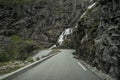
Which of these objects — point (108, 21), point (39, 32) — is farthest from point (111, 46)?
point (39, 32)

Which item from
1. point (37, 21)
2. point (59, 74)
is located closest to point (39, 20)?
point (37, 21)

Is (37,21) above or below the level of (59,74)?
above

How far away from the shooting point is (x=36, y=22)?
128500mm

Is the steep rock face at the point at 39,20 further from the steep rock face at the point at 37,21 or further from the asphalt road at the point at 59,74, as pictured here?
the asphalt road at the point at 59,74

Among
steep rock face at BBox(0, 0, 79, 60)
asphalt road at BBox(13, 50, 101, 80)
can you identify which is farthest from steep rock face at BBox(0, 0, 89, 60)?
asphalt road at BBox(13, 50, 101, 80)

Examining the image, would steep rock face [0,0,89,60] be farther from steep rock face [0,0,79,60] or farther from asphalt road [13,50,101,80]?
asphalt road [13,50,101,80]

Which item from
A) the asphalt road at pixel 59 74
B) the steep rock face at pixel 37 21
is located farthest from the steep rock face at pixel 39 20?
the asphalt road at pixel 59 74

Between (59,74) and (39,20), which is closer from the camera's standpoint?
(59,74)

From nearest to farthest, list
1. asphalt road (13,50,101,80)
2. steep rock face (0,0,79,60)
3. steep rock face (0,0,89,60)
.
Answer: asphalt road (13,50,101,80)
steep rock face (0,0,79,60)
steep rock face (0,0,89,60)

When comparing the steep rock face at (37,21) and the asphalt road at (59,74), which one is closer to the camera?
the asphalt road at (59,74)

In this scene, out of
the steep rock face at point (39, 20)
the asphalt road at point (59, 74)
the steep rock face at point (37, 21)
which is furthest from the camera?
the steep rock face at point (39, 20)

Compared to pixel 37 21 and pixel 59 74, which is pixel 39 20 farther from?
pixel 59 74

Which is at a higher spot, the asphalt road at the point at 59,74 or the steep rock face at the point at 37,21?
the steep rock face at the point at 37,21

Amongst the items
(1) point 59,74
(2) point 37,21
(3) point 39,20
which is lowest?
(1) point 59,74
